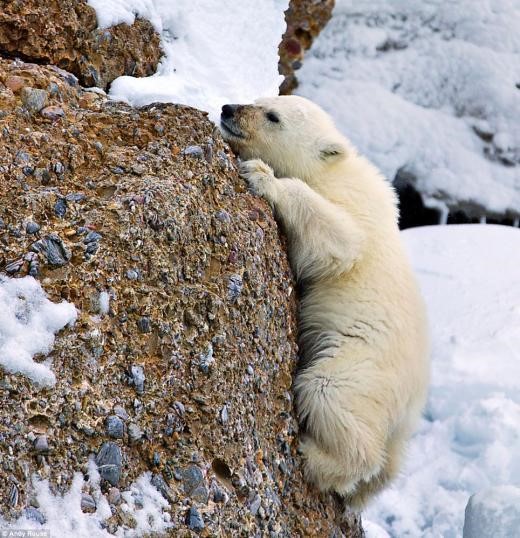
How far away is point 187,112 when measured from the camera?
399 centimetres

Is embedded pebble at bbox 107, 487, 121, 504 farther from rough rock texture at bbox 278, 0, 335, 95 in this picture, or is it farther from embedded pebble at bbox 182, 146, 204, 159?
rough rock texture at bbox 278, 0, 335, 95

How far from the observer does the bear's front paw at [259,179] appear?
425 centimetres

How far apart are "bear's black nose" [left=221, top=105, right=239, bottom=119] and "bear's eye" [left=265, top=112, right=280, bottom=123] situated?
282mm

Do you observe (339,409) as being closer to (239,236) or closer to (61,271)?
(239,236)

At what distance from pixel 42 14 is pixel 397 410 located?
8.66 feet

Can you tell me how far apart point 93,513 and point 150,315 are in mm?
810

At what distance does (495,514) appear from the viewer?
211 inches

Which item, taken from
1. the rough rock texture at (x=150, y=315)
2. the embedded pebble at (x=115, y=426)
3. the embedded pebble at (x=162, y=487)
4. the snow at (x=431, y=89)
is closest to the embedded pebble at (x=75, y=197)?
the rough rock texture at (x=150, y=315)

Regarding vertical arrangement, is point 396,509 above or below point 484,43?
below

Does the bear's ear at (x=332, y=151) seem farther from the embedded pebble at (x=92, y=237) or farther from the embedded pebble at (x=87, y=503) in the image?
the embedded pebble at (x=87, y=503)

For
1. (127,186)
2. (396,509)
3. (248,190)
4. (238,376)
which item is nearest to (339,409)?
(238,376)

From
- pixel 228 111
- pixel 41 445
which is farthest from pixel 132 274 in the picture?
pixel 228 111

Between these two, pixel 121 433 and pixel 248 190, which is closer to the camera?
pixel 121 433

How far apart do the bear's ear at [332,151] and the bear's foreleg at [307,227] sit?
0.59 metres
